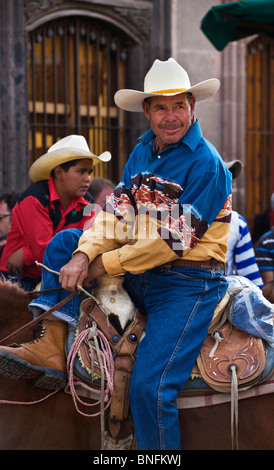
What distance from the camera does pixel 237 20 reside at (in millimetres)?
6277

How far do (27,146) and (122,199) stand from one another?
472 centimetres

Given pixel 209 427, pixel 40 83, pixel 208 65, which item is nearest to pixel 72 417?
pixel 209 427

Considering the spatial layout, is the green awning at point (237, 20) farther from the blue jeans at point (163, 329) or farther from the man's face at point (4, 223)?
the blue jeans at point (163, 329)

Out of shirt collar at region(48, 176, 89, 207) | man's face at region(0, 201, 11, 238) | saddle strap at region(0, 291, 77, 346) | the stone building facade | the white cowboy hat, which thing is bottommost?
saddle strap at region(0, 291, 77, 346)

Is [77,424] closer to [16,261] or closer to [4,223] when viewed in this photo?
[16,261]

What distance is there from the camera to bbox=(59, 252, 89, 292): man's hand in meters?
3.03

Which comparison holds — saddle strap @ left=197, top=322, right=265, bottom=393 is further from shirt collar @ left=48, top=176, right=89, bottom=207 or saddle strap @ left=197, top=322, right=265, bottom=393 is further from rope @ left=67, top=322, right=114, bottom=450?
shirt collar @ left=48, top=176, right=89, bottom=207

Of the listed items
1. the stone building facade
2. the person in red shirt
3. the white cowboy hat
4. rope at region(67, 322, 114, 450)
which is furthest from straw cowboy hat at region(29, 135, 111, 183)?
the stone building facade

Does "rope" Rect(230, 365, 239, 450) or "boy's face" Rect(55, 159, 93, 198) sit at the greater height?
"boy's face" Rect(55, 159, 93, 198)

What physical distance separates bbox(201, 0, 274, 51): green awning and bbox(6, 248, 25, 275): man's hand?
10.7 ft

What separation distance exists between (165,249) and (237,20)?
401 cm

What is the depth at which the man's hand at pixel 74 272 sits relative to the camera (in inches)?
119

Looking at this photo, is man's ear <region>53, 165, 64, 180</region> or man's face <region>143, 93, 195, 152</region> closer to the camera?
man's face <region>143, 93, 195, 152</region>
